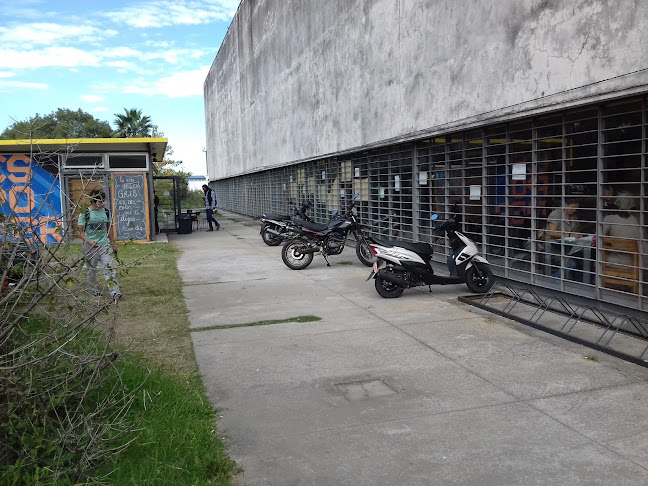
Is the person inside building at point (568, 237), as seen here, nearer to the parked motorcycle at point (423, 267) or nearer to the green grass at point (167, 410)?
the parked motorcycle at point (423, 267)

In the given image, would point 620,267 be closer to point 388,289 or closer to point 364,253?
point 388,289

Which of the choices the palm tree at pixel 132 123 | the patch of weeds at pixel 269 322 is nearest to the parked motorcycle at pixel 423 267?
the patch of weeds at pixel 269 322

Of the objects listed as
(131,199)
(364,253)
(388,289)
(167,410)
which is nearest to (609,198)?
(388,289)

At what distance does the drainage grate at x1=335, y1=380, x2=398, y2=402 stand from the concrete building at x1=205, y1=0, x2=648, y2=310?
10.9 feet

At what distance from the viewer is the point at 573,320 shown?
6.99 m

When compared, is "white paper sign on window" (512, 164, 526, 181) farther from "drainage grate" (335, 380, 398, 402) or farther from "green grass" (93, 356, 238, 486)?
"green grass" (93, 356, 238, 486)

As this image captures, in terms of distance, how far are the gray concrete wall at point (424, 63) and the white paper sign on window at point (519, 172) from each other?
81cm

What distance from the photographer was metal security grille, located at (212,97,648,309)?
22.0 ft

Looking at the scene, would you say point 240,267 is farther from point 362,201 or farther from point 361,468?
point 361,468

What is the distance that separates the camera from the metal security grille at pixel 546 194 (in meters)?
6.70

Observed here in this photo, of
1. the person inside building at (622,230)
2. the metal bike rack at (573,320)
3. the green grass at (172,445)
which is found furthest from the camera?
the person inside building at (622,230)

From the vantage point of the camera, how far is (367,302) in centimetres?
844

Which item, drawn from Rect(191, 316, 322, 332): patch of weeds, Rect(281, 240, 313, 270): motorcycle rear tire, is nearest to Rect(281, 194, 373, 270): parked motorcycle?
Rect(281, 240, 313, 270): motorcycle rear tire

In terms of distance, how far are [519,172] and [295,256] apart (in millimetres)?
4934
